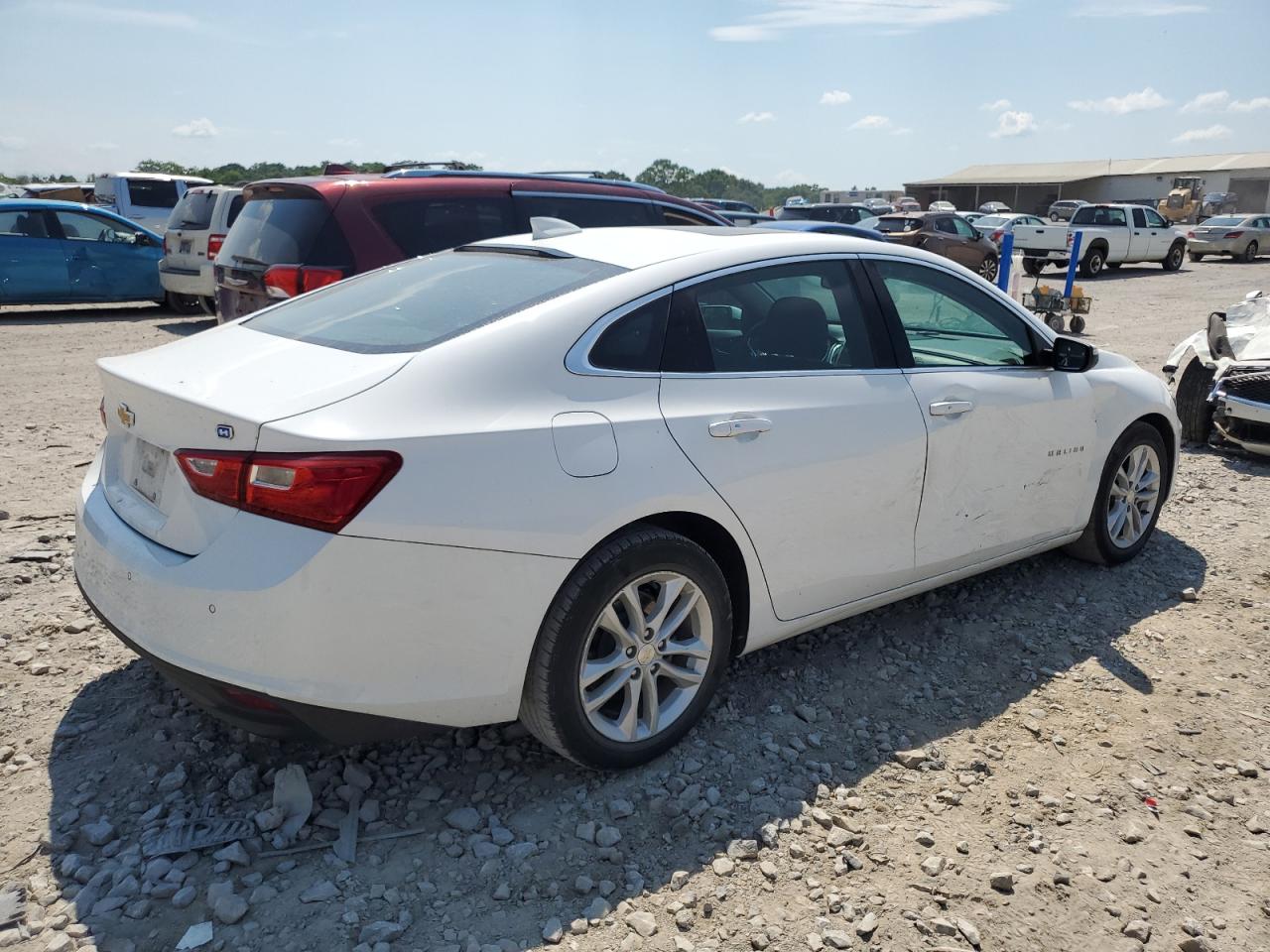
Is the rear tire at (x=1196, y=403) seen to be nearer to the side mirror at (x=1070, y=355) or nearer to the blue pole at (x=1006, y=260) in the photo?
the side mirror at (x=1070, y=355)

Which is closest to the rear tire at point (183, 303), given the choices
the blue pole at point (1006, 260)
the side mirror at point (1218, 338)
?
the blue pole at point (1006, 260)

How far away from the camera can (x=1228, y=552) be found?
5.17 m

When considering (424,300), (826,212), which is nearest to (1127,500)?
(424,300)

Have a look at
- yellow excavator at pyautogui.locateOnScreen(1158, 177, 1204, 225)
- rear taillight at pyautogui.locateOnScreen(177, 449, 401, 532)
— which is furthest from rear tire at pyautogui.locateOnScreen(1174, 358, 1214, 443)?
yellow excavator at pyautogui.locateOnScreen(1158, 177, 1204, 225)

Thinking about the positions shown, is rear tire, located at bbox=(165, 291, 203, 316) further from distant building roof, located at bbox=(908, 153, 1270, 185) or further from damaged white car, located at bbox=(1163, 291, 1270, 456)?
distant building roof, located at bbox=(908, 153, 1270, 185)

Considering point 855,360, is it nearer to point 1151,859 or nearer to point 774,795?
point 774,795

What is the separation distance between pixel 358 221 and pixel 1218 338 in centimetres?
595

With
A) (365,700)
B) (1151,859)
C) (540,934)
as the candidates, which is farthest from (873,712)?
(365,700)

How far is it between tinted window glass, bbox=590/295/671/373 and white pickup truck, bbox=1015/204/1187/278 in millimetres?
23195

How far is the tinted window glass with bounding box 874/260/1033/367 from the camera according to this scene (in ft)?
12.7

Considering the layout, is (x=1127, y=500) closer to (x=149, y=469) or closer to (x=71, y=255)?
(x=149, y=469)

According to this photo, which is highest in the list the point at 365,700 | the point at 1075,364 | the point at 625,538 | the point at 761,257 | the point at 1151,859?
the point at 761,257

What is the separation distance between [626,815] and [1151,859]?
4.91ft

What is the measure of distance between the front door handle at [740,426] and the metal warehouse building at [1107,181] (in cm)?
7674
